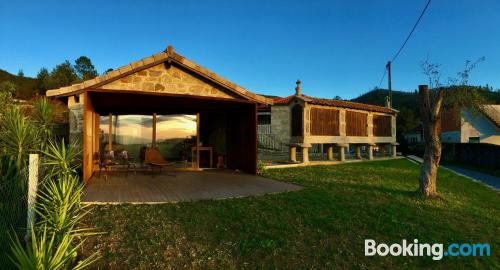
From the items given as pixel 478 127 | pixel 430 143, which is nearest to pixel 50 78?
pixel 430 143

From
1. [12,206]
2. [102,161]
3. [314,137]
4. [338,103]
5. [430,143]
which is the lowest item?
[12,206]

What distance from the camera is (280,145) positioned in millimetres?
Result: 24047

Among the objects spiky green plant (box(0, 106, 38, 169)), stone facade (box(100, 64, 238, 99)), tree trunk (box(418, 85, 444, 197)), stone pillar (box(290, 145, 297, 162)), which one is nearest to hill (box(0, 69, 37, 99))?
stone pillar (box(290, 145, 297, 162))

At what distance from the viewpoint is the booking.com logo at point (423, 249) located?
17.7ft

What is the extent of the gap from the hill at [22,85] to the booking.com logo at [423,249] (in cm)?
4206

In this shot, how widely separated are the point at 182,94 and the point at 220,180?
114 inches

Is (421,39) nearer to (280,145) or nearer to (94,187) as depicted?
(280,145)

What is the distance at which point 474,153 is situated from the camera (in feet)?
76.5

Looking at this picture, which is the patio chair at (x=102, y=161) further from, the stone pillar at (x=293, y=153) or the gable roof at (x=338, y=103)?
the gable roof at (x=338, y=103)

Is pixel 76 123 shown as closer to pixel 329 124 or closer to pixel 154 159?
pixel 154 159

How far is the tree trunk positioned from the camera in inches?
364

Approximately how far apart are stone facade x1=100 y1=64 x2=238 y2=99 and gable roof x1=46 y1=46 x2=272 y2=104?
0.21 meters

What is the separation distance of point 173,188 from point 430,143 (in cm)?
741

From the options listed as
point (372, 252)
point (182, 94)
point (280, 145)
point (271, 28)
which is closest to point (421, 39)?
point (271, 28)
